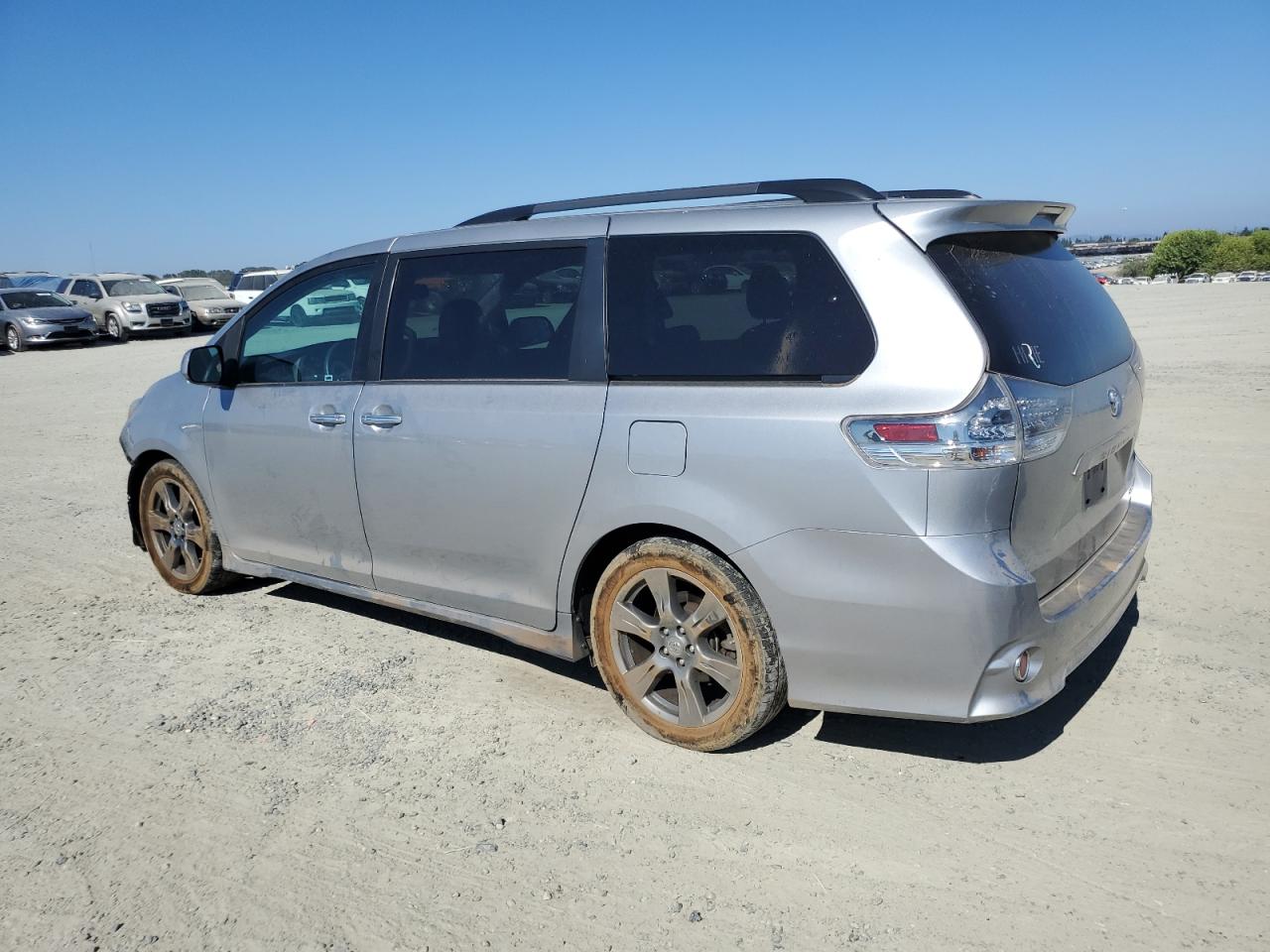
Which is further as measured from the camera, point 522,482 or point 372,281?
point 372,281

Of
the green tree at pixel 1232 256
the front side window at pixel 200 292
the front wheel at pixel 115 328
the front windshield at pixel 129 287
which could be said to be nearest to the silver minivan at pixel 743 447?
the front wheel at pixel 115 328

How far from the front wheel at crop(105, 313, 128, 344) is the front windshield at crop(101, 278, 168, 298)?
2.63ft

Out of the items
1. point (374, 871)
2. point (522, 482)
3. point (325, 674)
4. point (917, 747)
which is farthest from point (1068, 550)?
point (325, 674)

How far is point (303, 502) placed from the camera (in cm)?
468

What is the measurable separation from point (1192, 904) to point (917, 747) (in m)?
1.07

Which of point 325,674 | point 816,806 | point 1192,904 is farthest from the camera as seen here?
point 325,674

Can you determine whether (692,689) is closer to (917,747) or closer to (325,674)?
(917,747)

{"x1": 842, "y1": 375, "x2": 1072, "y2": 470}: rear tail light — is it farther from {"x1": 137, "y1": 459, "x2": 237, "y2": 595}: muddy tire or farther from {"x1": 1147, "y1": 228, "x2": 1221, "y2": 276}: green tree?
{"x1": 1147, "y1": 228, "x2": 1221, "y2": 276}: green tree

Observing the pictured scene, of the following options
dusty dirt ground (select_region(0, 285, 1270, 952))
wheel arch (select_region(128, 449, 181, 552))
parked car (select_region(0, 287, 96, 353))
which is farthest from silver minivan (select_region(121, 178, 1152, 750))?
parked car (select_region(0, 287, 96, 353))

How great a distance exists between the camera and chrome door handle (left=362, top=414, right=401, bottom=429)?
13.9 ft

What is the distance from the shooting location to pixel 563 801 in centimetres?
334

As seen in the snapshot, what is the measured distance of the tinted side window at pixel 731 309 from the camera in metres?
3.18

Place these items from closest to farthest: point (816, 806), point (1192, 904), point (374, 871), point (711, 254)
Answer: point (1192, 904) < point (374, 871) < point (816, 806) < point (711, 254)

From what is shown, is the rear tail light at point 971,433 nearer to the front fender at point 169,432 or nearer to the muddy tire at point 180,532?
the front fender at point 169,432
